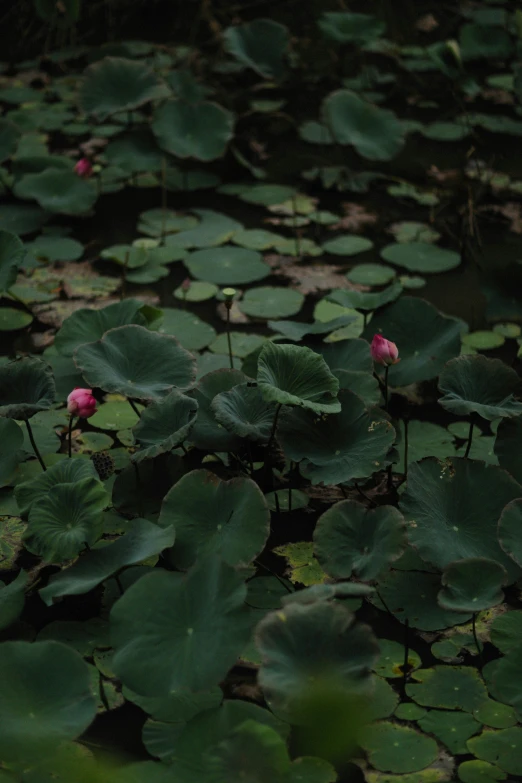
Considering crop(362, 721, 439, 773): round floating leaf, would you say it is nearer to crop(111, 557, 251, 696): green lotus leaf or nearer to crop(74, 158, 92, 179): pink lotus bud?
crop(111, 557, 251, 696): green lotus leaf

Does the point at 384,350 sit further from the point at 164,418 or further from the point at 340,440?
the point at 164,418

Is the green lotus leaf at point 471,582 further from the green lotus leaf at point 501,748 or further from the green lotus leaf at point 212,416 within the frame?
the green lotus leaf at point 212,416

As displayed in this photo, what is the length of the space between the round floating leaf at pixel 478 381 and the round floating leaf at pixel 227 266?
50.6 inches

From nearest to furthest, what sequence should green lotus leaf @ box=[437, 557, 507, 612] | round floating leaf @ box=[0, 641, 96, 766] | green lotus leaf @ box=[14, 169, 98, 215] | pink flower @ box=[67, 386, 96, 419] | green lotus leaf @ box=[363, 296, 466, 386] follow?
1. round floating leaf @ box=[0, 641, 96, 766]
2. green lotus leaf @ box=[437, 557, 507, 612]
3. pink flower @ box=[67, 386, 96, 419]
4. green lotus leaf @ box=[363, 296, 466, 386]
5. green lotus leaf @ box=[14, 169, 98, 215]

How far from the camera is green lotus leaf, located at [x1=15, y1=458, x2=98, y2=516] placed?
220 centimetres

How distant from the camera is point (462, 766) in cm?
177

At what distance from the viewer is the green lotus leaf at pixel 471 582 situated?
1.94 meters

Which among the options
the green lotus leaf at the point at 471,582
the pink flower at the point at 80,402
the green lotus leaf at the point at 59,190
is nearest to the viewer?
the green lotus leaf at the point at 471,582

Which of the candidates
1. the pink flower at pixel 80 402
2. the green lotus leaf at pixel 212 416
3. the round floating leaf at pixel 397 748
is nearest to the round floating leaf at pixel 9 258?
the pink flower at pixel 80 402

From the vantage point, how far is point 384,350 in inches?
94.6

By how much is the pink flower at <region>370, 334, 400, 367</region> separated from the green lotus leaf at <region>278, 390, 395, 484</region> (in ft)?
0.42

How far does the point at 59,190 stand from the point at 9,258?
42.2 inches

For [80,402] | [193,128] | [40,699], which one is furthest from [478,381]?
[193,128]

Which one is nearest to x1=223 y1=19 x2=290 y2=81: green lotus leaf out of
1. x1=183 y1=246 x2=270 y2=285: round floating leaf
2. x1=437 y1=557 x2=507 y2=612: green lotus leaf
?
x1=183 y1=246 x2=270 y2=285: round floating leaf
